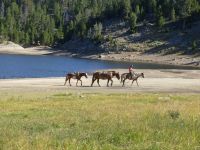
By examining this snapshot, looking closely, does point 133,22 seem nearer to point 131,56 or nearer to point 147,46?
point 147,46

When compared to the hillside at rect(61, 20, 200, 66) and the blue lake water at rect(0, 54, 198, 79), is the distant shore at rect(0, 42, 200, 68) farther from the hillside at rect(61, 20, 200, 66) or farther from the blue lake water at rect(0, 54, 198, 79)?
the blue lake water at rect(0, 54, 198, 79)

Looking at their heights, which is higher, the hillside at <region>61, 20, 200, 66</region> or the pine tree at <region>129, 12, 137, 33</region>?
the pine tree at <region>129, 12, 137, 33</region>

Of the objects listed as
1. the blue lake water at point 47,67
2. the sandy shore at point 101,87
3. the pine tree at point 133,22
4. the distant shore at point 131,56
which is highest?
the pine tree at point 133,22

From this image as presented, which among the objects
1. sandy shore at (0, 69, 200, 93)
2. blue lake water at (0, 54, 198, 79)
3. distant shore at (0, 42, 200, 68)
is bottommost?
sandy shore at (0, 69, 200, 93)

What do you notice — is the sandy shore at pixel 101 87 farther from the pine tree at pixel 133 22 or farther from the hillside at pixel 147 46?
the pine tree at pixel 133 22

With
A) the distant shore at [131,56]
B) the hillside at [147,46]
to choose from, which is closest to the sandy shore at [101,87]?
the distant shore at [131,56]

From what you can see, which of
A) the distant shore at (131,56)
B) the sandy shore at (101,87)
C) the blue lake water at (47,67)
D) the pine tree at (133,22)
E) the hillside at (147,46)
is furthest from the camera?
the pine tree at (133,22)

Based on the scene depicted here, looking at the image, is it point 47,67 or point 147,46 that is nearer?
point 47,67

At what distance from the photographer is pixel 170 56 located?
143125mm

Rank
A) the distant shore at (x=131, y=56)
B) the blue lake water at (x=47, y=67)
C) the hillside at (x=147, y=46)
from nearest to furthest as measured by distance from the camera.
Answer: the blue lake water at (x=47, y=67) < the distant shore at (x=131, y=56) < the hillside at (x=147, y=46)

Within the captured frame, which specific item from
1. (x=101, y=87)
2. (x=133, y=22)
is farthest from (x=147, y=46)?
(x=101, y=87)

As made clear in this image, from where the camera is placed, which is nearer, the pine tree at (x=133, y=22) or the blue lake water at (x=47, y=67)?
the blue lake water at (x=47, y=67)

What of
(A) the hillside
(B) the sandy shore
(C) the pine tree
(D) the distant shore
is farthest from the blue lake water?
(C) the pine tree

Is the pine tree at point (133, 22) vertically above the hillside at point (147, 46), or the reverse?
the pine tree at point (133, 22)
